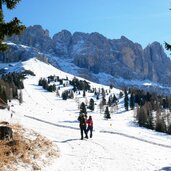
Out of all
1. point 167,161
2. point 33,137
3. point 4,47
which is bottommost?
point 167,161

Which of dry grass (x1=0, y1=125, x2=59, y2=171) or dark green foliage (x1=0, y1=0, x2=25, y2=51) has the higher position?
dark green foliage (x1=0, y1=0, x2=25, y2=51)

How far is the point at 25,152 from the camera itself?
2234 centimetres

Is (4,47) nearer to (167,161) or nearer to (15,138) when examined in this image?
(15,138)

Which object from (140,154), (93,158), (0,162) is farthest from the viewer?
(140,154)

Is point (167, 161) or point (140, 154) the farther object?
point (140, 154)

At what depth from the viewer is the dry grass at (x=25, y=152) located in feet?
67.4

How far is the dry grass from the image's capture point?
2054 cm

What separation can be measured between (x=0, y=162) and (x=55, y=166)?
3.58 metres

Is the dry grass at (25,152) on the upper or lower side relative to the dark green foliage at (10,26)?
lower

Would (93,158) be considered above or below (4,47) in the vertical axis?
below

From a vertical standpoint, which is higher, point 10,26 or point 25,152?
point 10,26

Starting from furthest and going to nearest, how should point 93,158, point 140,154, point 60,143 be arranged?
point 60,143, point 140,154, point 93,158

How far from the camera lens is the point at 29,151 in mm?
22953

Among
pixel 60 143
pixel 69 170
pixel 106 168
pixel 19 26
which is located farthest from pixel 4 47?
pixel 60 143
